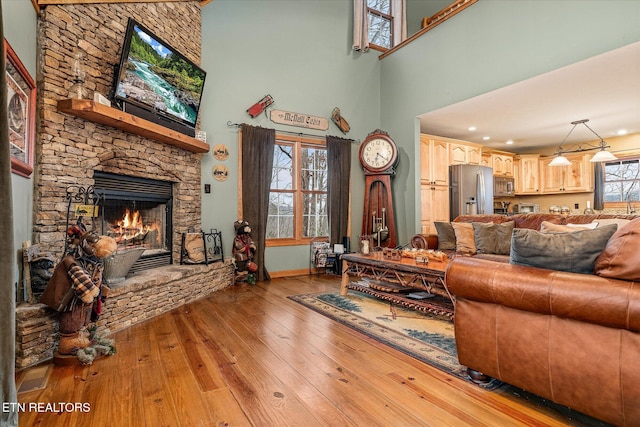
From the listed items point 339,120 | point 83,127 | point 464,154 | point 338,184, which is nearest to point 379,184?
point 338,184

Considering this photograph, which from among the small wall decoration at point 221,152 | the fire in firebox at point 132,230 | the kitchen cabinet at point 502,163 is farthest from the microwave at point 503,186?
the fire in firebox at point 132,230

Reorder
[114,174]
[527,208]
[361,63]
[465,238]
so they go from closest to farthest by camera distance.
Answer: [114,174], [465,238], [361,63], [527,208]

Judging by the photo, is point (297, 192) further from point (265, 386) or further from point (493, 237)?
point (265, 386)

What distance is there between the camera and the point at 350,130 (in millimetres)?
5844

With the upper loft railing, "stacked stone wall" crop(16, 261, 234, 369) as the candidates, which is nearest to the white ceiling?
the upper loft railing

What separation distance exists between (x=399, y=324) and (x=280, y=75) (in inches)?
162

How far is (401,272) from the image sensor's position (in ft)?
10.3

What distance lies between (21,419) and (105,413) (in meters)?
0.37

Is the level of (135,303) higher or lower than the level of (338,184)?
lower

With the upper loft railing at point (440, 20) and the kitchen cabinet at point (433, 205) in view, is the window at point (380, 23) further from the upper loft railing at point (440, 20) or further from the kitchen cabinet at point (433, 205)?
the kitchen cabinet at point (433, 205)

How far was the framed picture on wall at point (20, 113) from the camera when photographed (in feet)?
6.94

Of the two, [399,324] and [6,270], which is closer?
[6,270]

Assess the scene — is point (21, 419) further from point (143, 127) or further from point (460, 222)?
point (460, 222)

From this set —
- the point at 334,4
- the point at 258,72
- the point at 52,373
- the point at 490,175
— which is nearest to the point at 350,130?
the point at 258,72
